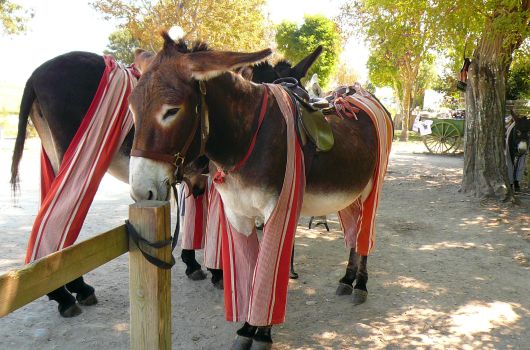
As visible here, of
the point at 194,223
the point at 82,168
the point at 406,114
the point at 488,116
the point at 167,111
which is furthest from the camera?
the point at 406,114

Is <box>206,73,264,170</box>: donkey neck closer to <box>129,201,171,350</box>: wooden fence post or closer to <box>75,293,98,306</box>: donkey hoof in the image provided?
<box>129,201,171,350</box>: wooden fence post

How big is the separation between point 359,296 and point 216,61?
2461mm

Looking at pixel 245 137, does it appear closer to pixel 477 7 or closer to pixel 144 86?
A: pixel 144 86

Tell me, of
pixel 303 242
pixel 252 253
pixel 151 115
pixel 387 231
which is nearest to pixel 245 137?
pixel 151 115

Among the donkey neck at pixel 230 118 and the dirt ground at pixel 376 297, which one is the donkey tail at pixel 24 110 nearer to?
the dirt ground at pixel 376 297

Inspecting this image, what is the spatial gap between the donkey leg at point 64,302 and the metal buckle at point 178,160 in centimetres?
181

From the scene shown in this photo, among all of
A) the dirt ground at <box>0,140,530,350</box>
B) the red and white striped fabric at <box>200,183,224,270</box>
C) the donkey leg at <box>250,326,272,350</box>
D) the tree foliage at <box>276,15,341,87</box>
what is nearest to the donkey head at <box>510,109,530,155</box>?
the dirt ground at <box>0,140,530,350</box>

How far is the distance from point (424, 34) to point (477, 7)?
863 millimetres

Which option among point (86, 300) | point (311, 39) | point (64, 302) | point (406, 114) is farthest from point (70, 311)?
point (311, 39)

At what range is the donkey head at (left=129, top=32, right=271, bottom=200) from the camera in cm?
202

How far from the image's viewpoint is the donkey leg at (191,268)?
4.09 metres

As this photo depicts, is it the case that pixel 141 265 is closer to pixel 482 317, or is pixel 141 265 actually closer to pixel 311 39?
pixel 482 317

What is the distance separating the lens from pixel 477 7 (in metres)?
6.34

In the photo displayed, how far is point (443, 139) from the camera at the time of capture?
16297 millimetres
